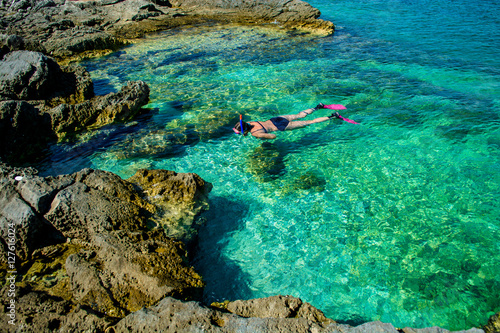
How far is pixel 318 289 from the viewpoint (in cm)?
490

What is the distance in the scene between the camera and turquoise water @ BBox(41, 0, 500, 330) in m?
4.94

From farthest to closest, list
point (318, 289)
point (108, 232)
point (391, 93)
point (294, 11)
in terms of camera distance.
Answer: point (294, 11) < point (391, 93) < point (318, 289) < point (108, 232)

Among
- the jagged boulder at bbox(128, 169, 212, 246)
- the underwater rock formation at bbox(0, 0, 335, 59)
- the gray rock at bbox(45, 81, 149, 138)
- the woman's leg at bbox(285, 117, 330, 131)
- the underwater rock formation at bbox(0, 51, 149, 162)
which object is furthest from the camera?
the underwater rock formation at bbox(0, 0, 335, 59)

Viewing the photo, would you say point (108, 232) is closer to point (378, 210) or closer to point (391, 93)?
point (378, 210)

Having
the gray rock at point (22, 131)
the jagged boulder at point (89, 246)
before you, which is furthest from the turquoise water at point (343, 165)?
the jagged boulder at point (89, 246)

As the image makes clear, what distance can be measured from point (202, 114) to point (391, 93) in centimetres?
709

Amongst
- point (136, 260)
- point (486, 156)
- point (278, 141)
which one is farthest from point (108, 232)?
point (486, 156)

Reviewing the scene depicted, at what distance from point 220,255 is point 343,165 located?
13.4ft

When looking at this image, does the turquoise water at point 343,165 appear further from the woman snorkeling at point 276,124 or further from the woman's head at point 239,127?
the woman's head at point 239,127

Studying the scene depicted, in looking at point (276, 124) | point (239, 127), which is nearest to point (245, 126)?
point (239, 127)

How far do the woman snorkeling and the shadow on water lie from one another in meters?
2.73

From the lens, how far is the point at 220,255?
18.1 feet

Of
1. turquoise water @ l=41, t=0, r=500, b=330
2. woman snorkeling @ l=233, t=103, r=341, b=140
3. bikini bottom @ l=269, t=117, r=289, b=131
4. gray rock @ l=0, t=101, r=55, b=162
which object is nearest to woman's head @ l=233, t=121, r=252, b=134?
woman snorkeling @ l=233, t=103, r=341, b=140

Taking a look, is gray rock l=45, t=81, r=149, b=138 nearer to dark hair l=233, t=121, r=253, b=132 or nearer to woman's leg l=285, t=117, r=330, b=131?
dark hair l=233, t=121, r=253, b=132
